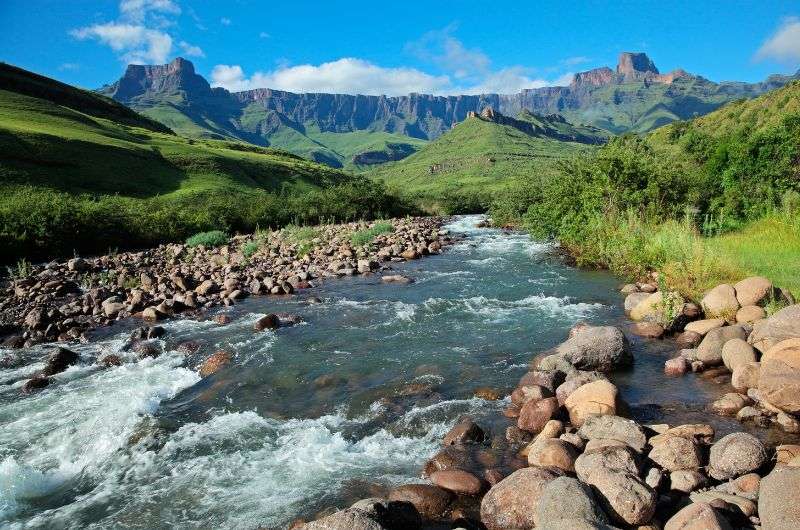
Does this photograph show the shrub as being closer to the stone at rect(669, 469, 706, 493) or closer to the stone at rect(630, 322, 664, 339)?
the stone at rect(630, 322, 664, 339)

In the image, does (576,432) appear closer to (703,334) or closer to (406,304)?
(703,334)

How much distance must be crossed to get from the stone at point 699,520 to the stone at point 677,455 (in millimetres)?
1455

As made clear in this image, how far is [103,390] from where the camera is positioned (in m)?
12.0

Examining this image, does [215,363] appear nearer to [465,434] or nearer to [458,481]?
[465,434]

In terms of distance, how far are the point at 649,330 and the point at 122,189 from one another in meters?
52.6

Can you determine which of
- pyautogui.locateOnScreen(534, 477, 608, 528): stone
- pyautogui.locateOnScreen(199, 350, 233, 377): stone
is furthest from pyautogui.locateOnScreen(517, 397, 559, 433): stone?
pyautogui.locateOnScreen(199, 350, 233, 377): stone

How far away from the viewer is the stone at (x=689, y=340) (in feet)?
40.6

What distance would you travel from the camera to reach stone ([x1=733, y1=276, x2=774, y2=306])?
12.5m

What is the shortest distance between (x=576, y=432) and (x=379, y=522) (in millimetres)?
3780

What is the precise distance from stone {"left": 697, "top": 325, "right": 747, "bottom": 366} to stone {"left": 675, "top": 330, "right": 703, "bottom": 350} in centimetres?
87

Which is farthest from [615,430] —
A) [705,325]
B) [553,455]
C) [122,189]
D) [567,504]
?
[122,189]

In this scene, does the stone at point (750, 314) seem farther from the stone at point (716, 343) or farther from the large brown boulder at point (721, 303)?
the stone at point (716, 343)

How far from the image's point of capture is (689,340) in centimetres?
1250

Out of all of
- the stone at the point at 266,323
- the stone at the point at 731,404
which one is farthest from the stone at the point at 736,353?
the stone at the point at 266,323
